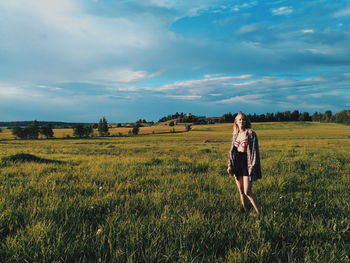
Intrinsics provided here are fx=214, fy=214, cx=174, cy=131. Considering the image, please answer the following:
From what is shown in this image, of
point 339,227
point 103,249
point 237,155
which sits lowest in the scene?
point 339,227

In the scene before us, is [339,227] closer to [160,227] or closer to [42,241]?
[160,227]

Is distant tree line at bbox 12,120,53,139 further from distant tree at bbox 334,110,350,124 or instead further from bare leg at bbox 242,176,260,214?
distant tree at bbox 334,110,350,124

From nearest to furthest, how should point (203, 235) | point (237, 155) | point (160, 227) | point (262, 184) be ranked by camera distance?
point (203, 235)
point (160, 227)
point (237, 155)
point (262, 184)

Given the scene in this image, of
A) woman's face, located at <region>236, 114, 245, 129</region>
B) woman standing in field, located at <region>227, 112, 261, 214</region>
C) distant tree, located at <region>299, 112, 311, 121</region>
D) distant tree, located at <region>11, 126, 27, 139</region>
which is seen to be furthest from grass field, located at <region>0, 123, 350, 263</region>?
distant tree, located at <region>299, 112, 311, 121</region>

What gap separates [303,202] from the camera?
5.16 m

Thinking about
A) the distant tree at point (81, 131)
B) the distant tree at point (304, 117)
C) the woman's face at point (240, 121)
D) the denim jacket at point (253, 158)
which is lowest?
the distant tree at point (81, 131)

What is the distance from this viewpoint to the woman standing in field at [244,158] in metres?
4.50

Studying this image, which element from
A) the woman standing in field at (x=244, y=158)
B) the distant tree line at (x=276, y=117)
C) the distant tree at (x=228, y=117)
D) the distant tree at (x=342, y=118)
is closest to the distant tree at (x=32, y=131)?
the distant tree line at (x=276, y=117)

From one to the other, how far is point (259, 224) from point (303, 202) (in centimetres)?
211

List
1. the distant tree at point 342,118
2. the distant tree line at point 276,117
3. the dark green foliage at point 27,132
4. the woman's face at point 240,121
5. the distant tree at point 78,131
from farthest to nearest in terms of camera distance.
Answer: the distant tree line at point 276,117, the distant tree at point 342,118, the distant tree at point 78,131, the dark green foliage at point 27,132, the woman's face at point 240,121

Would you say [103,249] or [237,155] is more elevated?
[237,155]

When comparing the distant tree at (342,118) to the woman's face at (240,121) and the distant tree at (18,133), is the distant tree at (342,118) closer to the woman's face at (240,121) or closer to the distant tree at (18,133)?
the woman's face at (240,121)

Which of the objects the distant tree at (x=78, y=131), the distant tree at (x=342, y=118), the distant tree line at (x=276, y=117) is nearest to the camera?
the distant tree at (x=78, y=131)

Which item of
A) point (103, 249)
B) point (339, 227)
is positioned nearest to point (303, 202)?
point (339, 227)
